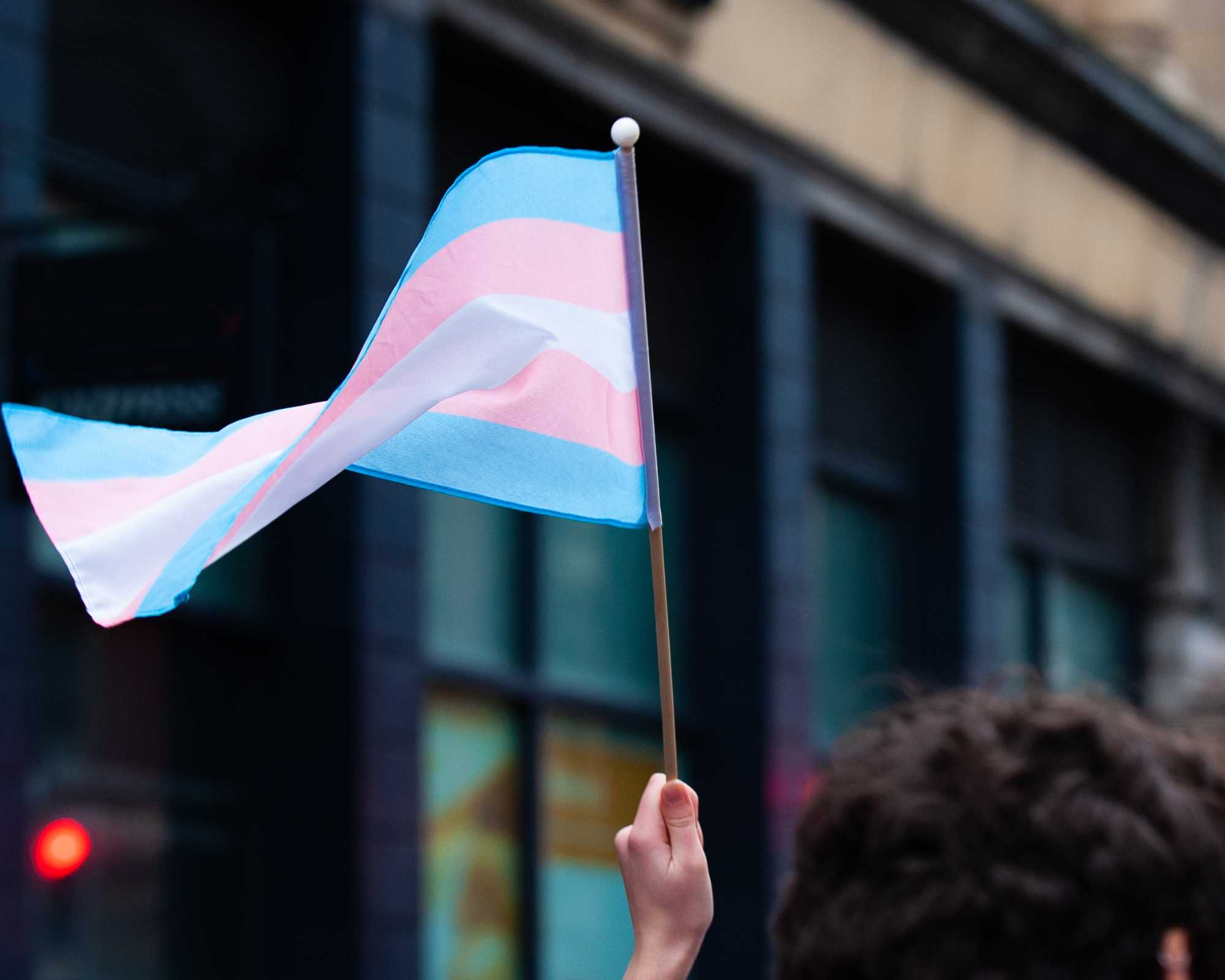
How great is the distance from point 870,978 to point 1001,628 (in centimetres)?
1231

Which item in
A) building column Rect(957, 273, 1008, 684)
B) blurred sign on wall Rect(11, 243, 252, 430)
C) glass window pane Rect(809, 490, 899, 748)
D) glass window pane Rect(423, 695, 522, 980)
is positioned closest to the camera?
blurred sign on wall Rect(11, 243, 252, 430)

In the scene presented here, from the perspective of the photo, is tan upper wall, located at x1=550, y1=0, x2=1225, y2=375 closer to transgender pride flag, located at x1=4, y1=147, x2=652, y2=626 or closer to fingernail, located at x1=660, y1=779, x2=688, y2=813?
transgender pride flag, located at x1=4, y1=147, x2=652, y2=626

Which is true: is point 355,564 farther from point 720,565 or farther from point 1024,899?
point 1024,899

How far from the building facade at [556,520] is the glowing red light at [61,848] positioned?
0.05 meters

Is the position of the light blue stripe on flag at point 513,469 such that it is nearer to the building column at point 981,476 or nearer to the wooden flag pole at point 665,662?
the wooden flag pole at point 665,662

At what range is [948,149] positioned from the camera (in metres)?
13.6

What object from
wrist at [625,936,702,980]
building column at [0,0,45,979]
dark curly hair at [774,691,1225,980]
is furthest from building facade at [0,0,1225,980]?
dark curly hair at [774,691,1225,980]

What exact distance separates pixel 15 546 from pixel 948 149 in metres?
8.00

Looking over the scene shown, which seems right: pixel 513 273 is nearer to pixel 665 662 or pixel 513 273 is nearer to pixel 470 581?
pixel 665 662

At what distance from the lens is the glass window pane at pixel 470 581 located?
9820 millimetres

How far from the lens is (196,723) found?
862 centimetres

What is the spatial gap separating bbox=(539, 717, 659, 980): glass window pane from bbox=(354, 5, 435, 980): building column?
154cm

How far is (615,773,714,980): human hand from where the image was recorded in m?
2.46

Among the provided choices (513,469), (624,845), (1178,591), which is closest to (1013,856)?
(624,845)
